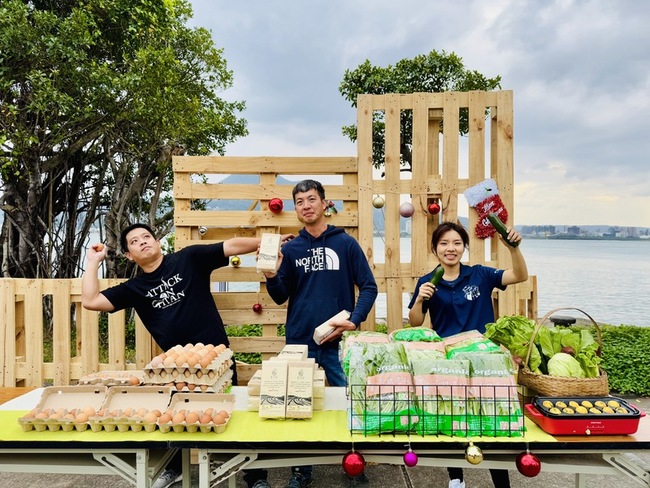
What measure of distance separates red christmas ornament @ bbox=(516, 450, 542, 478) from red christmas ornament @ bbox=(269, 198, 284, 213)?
272 centimetres

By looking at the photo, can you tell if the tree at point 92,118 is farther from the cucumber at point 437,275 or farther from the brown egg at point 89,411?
the cucumber at point 437,275

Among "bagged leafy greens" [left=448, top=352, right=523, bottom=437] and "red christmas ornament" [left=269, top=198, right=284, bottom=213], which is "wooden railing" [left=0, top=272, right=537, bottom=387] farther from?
"bagged leafy greens" [left=448, top=352, right=523, bottom=437]

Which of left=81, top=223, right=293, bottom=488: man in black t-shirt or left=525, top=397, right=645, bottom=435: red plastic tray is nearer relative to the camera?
left=525, top=397, right=645, bottom=435: red plastic tray

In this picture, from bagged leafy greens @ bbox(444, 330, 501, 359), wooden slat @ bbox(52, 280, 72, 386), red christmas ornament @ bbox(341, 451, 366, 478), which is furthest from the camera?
wooden slat @ bbox(52, 280, 72, 386)

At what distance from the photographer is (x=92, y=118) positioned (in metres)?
7.04

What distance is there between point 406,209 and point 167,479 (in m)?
2.83

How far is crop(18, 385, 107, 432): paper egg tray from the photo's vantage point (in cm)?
188

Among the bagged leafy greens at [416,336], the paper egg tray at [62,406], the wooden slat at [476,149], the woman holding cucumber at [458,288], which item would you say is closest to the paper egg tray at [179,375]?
the paper egg tray at [62,406]

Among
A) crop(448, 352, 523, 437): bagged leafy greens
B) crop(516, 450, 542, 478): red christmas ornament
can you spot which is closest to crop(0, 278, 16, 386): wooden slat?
crop(448, 352, 523, 437): bagged leafy greens

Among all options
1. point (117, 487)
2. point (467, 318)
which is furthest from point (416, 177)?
point (117, 487)

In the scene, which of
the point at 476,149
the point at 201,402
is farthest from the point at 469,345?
the point at 476,149

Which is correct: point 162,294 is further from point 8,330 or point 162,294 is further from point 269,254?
point 8,330

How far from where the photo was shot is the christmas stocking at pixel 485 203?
3.84 meters

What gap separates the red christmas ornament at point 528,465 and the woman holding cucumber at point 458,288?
105 cm
